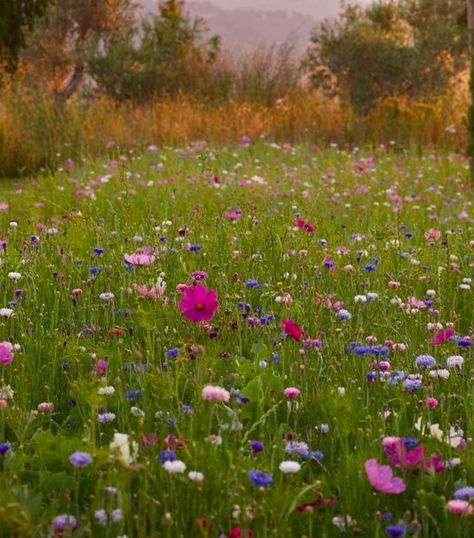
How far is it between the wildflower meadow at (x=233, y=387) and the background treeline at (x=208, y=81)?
22.2 ft

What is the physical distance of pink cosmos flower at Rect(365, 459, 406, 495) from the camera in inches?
61.1

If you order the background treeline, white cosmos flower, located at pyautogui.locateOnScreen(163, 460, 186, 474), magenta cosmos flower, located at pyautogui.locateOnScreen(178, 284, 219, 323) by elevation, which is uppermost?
the background treeline

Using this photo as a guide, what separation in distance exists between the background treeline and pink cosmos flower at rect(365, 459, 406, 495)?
8998 mm

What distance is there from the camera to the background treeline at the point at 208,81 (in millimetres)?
11945

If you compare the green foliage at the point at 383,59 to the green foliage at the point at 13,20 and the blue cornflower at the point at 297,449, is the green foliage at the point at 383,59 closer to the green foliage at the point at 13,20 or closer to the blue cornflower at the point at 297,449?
the green foliage at the point at 13,20

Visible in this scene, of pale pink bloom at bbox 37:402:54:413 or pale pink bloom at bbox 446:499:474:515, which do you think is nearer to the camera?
pale pink bloom at bbox 446:499:474:515

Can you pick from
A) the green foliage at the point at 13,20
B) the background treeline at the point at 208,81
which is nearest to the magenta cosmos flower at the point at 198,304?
the background treeline at the point at 208,81

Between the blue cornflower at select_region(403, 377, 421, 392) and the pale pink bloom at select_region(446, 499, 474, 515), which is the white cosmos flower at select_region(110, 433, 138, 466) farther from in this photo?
the blue cornflower at select_region(403, 377, 421, 392)

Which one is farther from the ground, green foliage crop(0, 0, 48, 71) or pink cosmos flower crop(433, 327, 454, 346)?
green foliage crop(0, 0, 48, 71)

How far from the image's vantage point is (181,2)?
105ft

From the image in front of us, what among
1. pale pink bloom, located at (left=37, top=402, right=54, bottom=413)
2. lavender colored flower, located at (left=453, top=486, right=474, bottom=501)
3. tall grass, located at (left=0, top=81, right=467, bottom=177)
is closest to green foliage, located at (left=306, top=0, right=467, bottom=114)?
tall grass, located at (left=0, top=81, right=467, bottom=177)

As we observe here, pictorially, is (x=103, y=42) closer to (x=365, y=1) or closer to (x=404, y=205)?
(x=365, y=1)

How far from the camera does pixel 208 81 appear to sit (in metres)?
20.4

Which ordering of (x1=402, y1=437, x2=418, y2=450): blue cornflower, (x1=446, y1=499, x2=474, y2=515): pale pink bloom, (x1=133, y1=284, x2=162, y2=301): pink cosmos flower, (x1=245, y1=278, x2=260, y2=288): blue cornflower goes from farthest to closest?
(x1=245, y1=278, x2=260, y2=288): blue cornflower, (x1=133, y1=284, x2=162, y2=301): pink cosmos flower, (x1=402, y1=437, x2=418, y2=450): blue cornflower, (x1=446, y1=499, x2=474, y2=515): pale pink bloom
